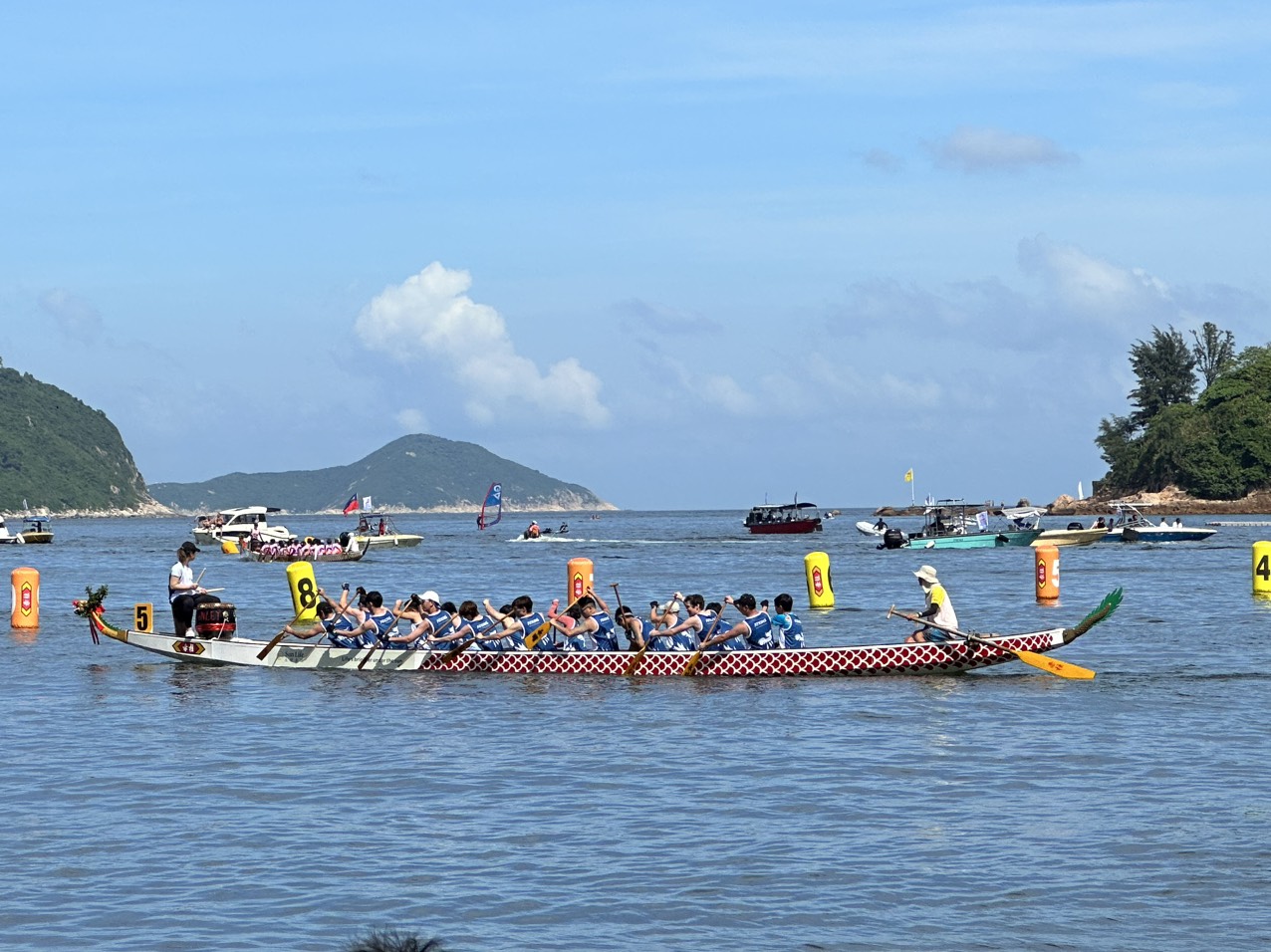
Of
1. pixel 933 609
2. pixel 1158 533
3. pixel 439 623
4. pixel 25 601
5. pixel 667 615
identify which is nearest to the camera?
pixel 933 609

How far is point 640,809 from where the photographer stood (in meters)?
17.5

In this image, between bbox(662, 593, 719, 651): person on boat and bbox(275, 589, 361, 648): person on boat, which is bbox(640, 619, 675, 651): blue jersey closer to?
bbox(662, 593, 719, 651): person on boat

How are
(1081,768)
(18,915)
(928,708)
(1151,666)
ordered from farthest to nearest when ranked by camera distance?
(1151,666)
(928,708)
(1081,768)
(18,915)

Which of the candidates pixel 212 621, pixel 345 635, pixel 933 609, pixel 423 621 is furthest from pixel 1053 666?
pixel 212 621

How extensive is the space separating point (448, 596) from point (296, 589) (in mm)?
13816

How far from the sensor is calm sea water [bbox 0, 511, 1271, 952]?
13.1m

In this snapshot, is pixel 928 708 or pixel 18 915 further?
pixel 928 708

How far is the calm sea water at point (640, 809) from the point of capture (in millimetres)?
13148

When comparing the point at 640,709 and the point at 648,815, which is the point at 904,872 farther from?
the point at 640,709

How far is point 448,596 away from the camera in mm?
58469

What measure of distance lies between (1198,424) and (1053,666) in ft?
503

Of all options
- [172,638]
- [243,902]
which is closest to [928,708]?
[243,902]

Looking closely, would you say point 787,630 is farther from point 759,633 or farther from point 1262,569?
point 1262,569

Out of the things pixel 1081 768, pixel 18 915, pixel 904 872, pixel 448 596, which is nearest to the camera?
pixel 18 915
